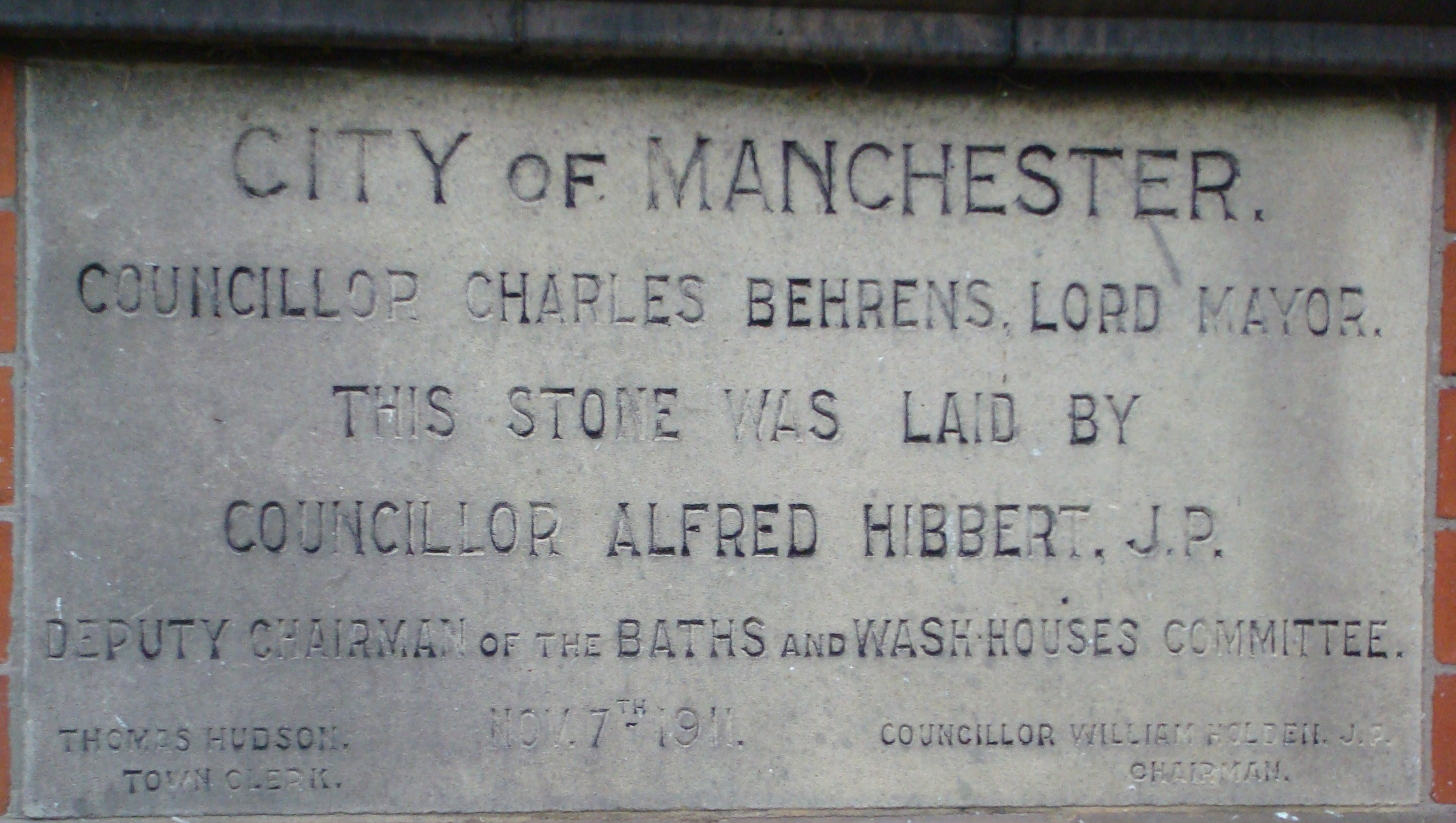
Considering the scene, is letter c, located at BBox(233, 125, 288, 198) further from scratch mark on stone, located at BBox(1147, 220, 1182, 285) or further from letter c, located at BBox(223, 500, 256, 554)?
scratch mark on stone, located at BBox(1147, 220, 1182, 285)

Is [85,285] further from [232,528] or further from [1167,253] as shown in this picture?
[1167,253]

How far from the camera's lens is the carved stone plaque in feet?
6.38

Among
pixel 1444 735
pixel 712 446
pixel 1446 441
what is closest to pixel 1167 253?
pixel 1446 441

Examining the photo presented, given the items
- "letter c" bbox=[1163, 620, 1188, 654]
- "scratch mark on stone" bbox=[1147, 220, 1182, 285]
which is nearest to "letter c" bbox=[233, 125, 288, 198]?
"scratch mark on stone" bbox=[1147, 220, 1182, 285]

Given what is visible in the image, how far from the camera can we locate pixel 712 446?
2.00 m

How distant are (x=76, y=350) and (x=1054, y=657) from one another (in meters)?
1.77

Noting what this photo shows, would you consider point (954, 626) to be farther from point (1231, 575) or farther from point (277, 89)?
point (277, 89)

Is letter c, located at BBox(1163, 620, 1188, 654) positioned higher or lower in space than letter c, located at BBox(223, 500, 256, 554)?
lower

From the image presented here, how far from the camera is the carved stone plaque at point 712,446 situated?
1944mm

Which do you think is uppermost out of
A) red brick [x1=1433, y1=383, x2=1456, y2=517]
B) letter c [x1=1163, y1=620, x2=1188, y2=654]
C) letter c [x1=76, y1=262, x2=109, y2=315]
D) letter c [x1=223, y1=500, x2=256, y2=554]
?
letter c [x1=76, y1=262, x2=109, y2=315]

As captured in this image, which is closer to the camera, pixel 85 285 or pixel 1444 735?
pixel 85 285

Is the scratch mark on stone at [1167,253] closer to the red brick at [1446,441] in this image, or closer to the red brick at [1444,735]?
the red brick at [1446,441]

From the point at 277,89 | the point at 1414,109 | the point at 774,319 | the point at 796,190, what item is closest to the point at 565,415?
the point at 774,319

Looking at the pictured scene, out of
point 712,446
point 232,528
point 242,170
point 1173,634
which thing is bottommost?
point 1173,634
